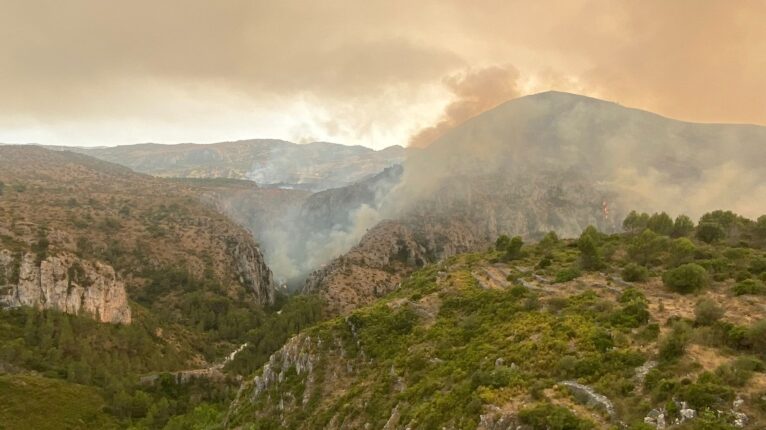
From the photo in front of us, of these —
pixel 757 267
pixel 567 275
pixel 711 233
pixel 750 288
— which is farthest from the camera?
pixel 711 233

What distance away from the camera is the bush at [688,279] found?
68.4 meters

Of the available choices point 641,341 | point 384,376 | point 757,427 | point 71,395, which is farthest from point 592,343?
point 71,395

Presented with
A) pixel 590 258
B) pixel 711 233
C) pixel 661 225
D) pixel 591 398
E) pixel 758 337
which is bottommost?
pixel 591 398

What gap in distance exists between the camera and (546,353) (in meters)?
54.0

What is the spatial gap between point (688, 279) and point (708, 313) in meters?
18.5

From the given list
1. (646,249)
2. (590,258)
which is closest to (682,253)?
(646,249)

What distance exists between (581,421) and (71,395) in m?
158

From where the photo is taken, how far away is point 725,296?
64125 millimetres

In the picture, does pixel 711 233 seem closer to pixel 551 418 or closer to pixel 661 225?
pixel 661 225

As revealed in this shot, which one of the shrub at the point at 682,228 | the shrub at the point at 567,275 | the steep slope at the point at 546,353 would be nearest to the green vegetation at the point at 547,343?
the steep slope at the point at 546,353

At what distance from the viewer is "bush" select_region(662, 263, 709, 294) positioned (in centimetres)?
6838

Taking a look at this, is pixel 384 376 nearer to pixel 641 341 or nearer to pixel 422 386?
pixel 422 386

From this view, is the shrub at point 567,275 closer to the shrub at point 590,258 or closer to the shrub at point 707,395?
the shrub at point 590,258

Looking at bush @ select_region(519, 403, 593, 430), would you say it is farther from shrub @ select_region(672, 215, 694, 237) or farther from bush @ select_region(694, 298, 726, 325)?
shrub @ select_region(672, 215, 694, 237)
